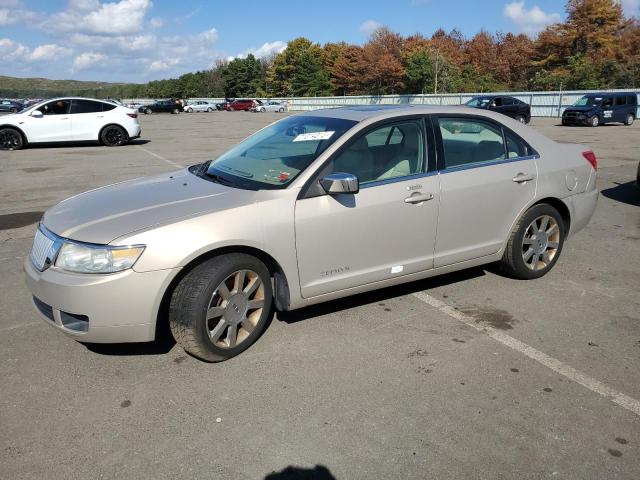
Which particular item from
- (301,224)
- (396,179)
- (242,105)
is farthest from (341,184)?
(242,105)

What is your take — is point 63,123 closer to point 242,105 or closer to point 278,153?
point 278,153

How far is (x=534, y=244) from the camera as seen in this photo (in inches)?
192

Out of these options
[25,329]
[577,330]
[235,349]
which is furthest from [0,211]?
[577,330]

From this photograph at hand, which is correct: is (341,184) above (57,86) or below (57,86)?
below

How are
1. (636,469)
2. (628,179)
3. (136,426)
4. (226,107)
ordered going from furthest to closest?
(226,107) → (628,179) → (136,426) → (636,469)

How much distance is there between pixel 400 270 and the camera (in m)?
4.11

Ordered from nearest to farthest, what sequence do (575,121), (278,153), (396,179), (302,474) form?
1. (302,474)
2. (396,179)
3. (278,153)
4. (575,121)

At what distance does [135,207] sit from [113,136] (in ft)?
52.6

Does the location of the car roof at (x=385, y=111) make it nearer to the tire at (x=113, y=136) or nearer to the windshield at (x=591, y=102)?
the tire at (x=113, y=136)

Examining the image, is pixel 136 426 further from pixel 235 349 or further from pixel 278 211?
pixel 278 211

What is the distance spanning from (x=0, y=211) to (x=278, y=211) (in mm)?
6592

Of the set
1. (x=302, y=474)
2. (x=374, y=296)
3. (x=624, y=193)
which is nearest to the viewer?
(x=302, y=474)

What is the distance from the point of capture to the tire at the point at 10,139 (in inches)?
661

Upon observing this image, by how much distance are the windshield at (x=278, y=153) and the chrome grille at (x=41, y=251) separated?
124 cm
